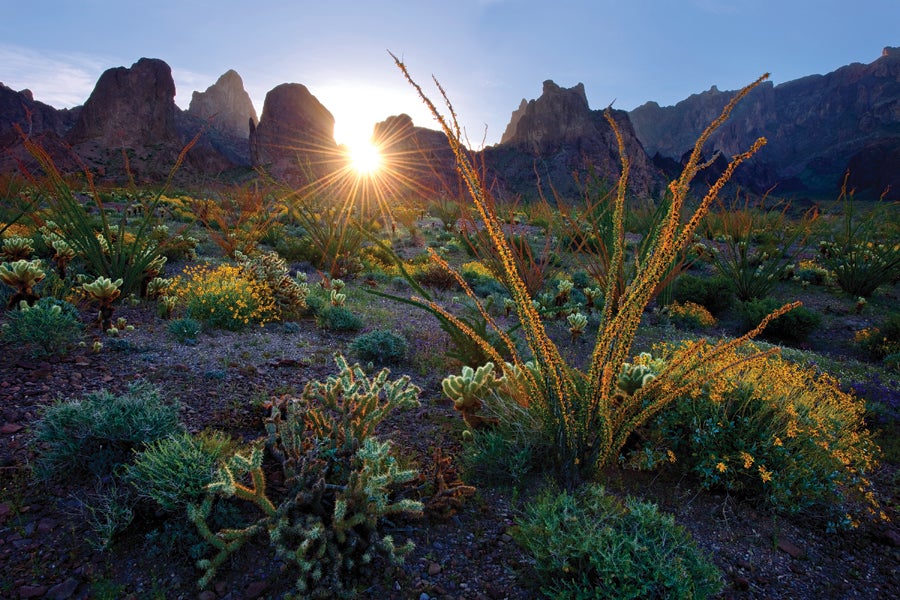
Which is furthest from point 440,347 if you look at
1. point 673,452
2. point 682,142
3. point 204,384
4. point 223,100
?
point 682,142

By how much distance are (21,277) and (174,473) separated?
3244 mm

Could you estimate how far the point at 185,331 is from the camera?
4.51 metres

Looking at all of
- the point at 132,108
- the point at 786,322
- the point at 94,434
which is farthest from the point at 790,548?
the point at 132,108

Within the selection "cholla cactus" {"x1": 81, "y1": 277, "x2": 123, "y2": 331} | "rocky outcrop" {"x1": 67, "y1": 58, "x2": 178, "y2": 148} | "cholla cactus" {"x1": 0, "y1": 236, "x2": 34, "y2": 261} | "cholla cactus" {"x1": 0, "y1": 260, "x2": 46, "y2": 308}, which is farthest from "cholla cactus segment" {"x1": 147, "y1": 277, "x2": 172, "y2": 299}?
"rocky outcrop" {"x1": 67, "y1": 58, "x2": 178, "y2": 148}

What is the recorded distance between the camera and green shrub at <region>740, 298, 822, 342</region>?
7.35 metres

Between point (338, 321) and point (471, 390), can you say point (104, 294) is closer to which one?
point (338, 321)

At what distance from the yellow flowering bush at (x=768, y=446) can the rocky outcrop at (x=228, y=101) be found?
141 metres

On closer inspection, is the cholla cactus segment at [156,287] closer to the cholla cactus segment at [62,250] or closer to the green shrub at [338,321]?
the cholla cactus segment at [62,250]

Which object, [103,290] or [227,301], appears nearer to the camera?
[103,290]

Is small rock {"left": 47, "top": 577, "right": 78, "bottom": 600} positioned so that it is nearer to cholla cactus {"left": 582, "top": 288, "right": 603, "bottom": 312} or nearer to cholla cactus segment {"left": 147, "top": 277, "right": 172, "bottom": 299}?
cholla cactus segment {"left": 147, "top": 277, "right": 172, "bottom": 299}

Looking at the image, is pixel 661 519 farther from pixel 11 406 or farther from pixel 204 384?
pixel 11 406

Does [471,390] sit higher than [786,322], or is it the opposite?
[471,390]

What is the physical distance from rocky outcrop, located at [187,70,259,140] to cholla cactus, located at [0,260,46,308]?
451 feet

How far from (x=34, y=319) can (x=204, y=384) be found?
1.48m
